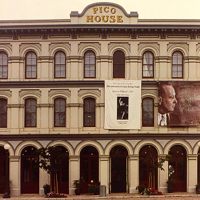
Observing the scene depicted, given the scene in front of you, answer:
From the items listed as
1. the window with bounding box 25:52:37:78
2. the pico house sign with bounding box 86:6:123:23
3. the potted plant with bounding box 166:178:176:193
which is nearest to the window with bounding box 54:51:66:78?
the window with bounding box 25:52:37:78

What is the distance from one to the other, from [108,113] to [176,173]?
6.59 m

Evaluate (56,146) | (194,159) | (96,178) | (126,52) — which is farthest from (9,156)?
(194,159)

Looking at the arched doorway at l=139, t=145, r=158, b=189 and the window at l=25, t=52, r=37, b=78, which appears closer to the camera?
the arched doorway at l=139, t=145, r=158, b=189

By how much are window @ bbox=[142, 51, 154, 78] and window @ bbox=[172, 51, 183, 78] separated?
155 cm

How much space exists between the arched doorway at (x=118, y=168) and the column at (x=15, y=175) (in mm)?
6696

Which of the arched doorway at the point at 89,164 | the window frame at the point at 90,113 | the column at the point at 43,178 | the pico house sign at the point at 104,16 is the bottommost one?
the column at the point at 43,178

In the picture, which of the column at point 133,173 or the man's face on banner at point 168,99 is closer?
the column at point 133,173

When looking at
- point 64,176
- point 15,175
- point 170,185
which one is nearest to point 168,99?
point 170,185

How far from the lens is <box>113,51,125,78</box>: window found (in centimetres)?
3066

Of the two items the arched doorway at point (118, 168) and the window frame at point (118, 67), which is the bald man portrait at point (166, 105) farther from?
the arched doorway at point (118, 168)

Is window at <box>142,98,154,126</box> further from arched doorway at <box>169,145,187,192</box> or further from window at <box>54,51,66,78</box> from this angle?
window at <box>54,51,66,78</box>

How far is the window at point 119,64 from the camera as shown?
30.7m

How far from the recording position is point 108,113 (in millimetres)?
30203

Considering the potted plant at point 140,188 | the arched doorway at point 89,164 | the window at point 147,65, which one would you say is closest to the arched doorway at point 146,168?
the potted plant at point 140,188
